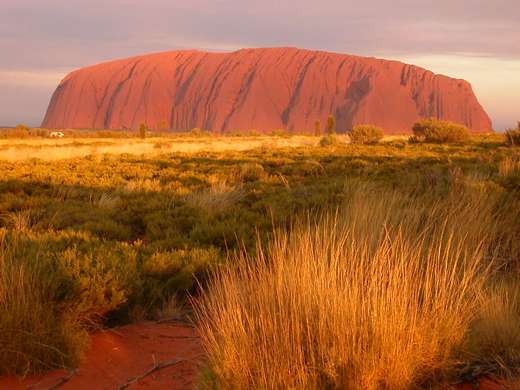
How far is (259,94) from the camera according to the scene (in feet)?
377

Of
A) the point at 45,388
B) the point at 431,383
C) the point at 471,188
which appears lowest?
the point at 45,388

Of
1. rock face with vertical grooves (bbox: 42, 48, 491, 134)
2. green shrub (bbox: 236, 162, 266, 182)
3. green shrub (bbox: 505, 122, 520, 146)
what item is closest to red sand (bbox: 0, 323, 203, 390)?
green shrub (bbox: 236, 162, 266, 182)

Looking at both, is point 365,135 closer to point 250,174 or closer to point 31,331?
point 250,174

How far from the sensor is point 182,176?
1492cm

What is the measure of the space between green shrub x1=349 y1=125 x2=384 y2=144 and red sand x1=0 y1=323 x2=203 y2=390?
3096 cm

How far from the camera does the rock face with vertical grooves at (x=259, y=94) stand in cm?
11275

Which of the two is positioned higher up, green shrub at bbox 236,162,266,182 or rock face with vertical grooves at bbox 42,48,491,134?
rock face with vertical grooves at bbox 42,48,491,134

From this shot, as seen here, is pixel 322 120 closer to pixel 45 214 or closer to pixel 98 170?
pixel 98 170

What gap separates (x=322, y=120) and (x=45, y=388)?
110740 mm

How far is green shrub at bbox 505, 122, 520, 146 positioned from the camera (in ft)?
88.8

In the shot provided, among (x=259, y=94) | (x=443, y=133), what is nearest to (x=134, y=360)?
(x=443, y=133)

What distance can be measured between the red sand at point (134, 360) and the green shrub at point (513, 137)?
26.4 m

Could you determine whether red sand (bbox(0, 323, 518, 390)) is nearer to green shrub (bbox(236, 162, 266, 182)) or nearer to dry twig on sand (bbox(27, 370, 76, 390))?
dry twig on sand (bbox(27, 370, 76, 390))

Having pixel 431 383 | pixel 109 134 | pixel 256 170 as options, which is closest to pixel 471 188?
pixel 431 383
